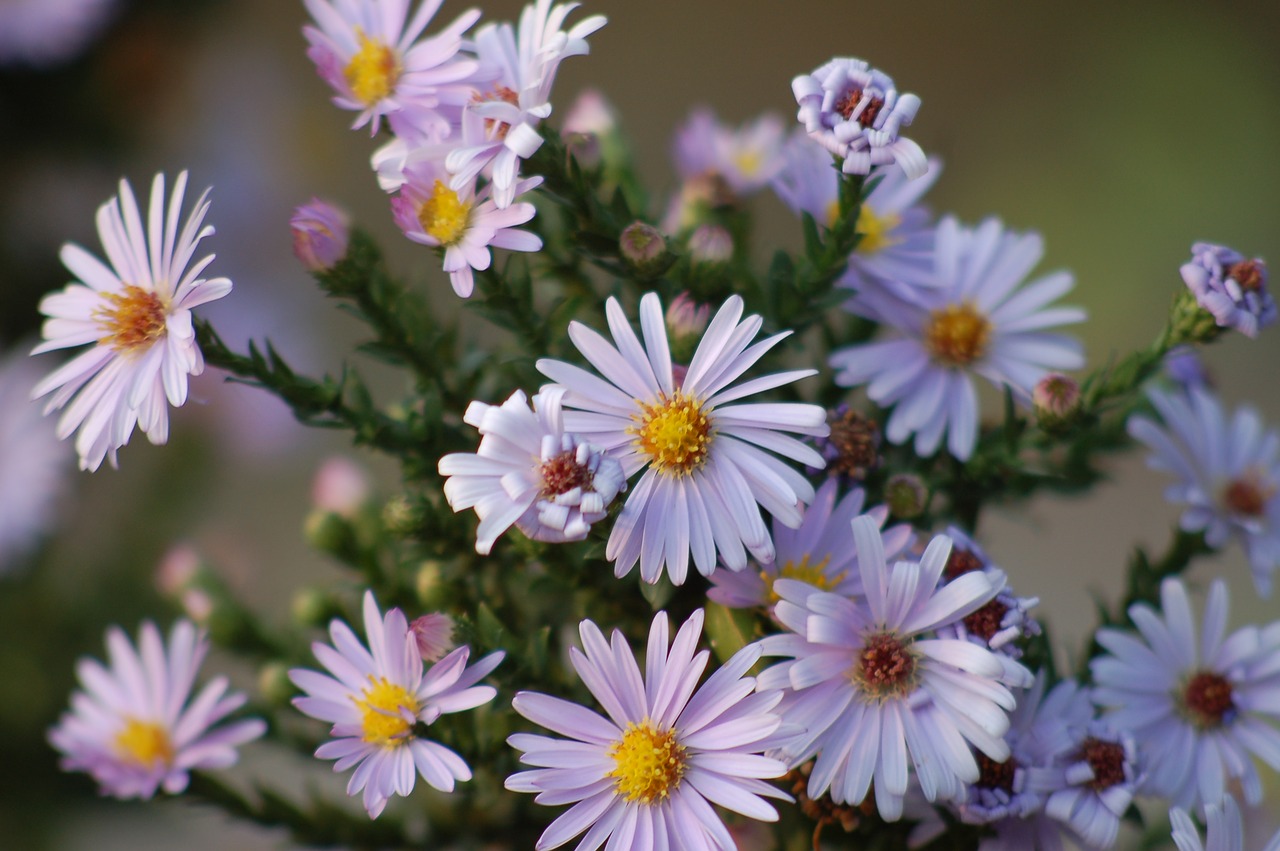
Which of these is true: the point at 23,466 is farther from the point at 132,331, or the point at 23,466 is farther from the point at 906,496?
the point at 906,496

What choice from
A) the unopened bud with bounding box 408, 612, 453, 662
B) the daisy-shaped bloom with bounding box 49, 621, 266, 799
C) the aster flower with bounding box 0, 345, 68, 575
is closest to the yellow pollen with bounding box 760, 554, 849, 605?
the unopened bud with bounding box 408, 612, 453, 662

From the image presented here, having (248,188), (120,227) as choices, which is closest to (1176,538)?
(120,227)

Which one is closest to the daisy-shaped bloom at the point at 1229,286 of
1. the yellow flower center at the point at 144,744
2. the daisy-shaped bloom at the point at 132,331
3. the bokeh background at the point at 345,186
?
the bokeh background at the point at 345,186

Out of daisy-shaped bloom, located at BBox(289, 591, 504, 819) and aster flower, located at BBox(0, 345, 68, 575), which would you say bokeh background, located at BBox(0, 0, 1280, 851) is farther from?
daisy-shaped bloom, located at BBox(289, 591, 504, 819)

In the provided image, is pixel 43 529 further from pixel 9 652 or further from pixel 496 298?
pixel 496 298

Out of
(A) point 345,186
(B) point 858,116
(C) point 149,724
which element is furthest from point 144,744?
(A) point 345,186

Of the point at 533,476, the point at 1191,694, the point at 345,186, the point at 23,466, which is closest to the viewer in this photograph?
the point at 533,476
